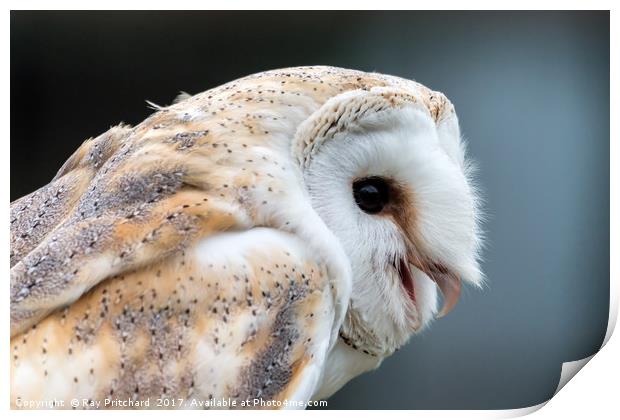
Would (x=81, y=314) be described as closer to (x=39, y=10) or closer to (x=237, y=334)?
(x=237, y=334)

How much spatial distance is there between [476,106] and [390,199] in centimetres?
26

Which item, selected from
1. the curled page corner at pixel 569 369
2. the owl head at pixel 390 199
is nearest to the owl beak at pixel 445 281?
the owl head at pixel 390 199

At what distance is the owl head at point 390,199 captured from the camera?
3.79ft

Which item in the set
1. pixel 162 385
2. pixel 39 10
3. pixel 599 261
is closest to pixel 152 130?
pixel 39 10

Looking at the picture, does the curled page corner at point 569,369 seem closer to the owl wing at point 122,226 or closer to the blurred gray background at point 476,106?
the blurred gray background at point 476,106

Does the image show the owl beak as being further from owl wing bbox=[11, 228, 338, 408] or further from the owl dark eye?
owl wing bbox=[11, 228, 338, 408]

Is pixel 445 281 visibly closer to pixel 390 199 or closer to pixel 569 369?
pixel 390 199

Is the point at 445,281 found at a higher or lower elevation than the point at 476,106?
lower

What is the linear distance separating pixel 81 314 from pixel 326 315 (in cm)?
35

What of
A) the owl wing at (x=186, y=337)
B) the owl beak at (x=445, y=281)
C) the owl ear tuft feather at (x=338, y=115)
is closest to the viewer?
the owl wing at (x=186, y=337)

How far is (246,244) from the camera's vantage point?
3.52ft

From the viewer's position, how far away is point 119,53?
4.12ft

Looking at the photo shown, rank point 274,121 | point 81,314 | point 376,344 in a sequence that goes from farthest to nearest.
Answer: point 376,344, point 274,121, point 81,314

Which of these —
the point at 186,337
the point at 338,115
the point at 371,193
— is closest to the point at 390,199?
the point at 371,193
